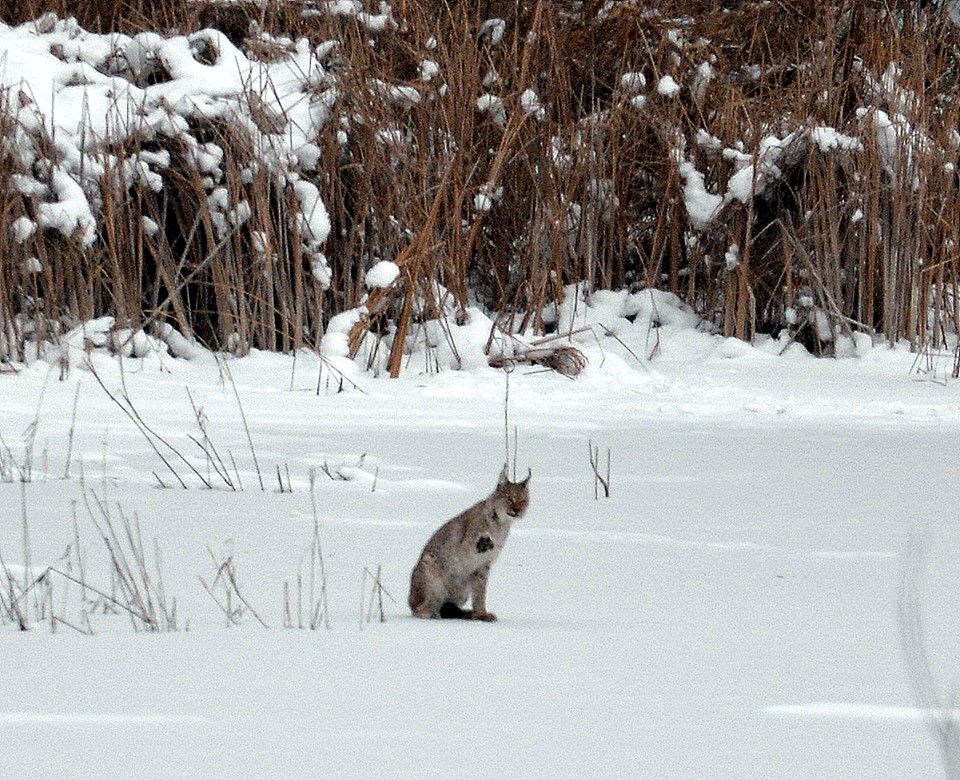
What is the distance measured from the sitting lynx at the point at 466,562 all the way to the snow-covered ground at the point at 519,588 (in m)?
0.07

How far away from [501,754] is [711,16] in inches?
348

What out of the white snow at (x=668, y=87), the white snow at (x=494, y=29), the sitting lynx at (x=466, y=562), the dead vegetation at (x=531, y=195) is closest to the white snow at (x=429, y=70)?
the dead vegetation at (x=531, y=195)

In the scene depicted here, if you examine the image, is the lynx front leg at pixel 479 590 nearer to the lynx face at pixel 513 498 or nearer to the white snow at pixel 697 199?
the lynx face at pixel 513 498

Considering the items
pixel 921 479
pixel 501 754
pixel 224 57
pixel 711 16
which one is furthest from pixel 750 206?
pixel 501 754

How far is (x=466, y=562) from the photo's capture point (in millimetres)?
3107

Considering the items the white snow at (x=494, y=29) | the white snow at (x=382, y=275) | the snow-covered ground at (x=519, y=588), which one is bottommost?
the snow-covered ground at (x=519, y=588)

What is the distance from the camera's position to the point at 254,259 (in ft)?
26.8

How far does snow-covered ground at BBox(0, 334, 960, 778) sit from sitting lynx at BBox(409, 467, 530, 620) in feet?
0.24

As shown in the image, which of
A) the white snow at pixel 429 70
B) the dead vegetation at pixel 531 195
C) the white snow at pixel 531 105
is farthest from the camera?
the white snow at pixel 531 105

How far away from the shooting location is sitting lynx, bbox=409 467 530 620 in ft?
10.2

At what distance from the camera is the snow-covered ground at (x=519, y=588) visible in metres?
2.03

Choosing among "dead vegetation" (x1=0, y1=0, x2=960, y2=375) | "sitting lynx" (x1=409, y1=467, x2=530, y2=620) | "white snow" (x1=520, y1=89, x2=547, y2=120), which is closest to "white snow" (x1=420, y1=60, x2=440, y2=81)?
"dead vegetation" (x1=0, y1=0, x2=960, y2=375)

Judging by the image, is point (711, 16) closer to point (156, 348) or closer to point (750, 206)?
point (750, 206)

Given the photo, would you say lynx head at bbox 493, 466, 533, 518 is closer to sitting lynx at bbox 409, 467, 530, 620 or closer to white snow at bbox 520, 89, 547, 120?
sitting lynx at bbox 409, 467, 530, 620
